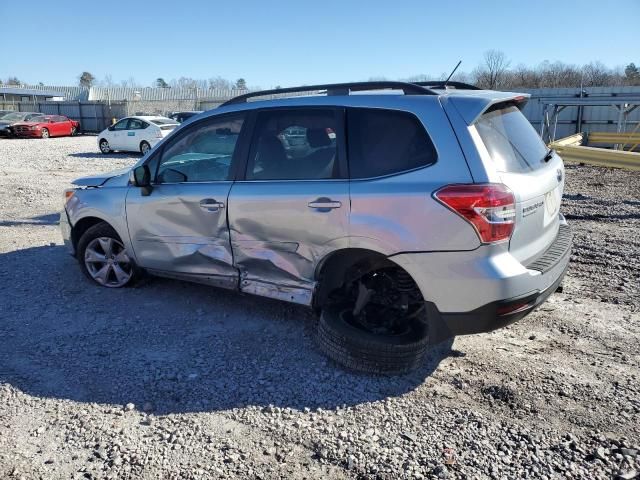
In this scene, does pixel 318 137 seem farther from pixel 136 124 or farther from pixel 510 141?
pixel 136 124

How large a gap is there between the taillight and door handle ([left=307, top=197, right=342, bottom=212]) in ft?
2.70

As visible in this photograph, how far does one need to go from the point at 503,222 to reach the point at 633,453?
1.41 metres

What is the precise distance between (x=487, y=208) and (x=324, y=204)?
1128 millimetres

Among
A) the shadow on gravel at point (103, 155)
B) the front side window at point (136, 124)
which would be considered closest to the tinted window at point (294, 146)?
the front side window at point (136, 124)

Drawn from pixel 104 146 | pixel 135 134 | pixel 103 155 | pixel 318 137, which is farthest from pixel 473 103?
pixel 104 146

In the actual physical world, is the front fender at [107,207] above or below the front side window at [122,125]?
below

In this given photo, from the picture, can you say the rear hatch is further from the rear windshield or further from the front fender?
the front fender

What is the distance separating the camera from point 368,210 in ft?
12.0

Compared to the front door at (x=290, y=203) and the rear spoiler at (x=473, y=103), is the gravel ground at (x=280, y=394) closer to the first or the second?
the front door at (x=290, y=203)

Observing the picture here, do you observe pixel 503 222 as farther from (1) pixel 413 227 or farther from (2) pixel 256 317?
(2) pixel 256 317

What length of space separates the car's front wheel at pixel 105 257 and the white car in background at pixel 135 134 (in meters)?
15.6

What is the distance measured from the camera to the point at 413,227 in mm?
3516

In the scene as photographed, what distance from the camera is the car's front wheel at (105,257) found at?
541 centimetres

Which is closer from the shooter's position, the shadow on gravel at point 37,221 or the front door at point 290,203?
the front door at point 290,203
